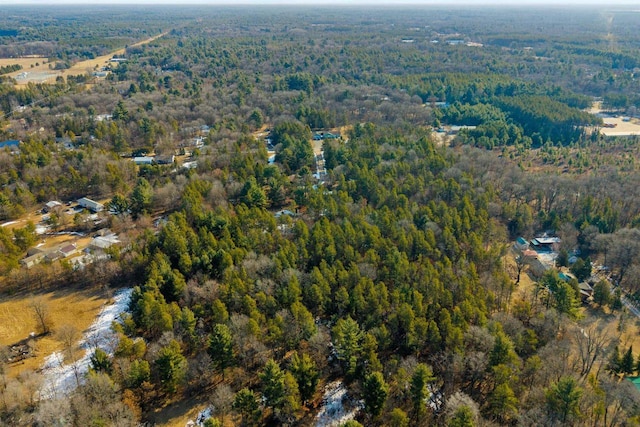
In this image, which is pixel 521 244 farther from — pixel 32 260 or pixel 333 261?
pixel 32 260

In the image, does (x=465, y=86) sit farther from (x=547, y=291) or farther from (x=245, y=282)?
(x=245, y=282)

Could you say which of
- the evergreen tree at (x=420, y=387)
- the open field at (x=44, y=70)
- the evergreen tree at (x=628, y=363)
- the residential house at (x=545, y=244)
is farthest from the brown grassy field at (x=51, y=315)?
the open field at (x=44, y=70)

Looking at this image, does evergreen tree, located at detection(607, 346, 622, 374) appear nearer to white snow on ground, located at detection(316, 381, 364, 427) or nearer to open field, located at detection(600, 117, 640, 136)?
white snow on ground, located at detection(316, 381, 364, 427)

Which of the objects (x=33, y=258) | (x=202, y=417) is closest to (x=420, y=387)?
(x=202, y=417)

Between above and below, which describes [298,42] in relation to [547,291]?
above

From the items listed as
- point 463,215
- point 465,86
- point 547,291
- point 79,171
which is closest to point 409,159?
point 463,215

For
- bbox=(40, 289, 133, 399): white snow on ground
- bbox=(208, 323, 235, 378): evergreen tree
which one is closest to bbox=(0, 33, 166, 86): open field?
bbox=(40, 289, 133, 399): white snow on ground
